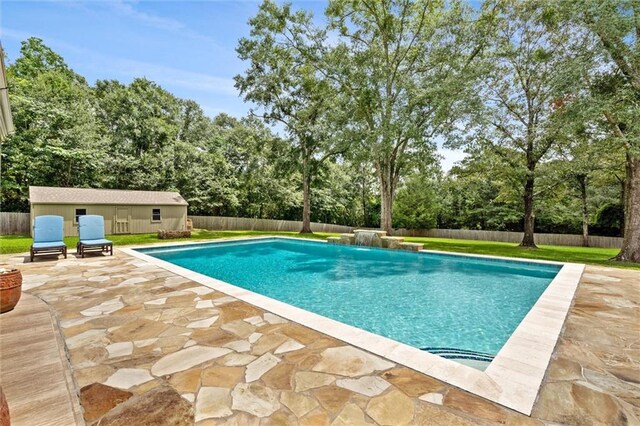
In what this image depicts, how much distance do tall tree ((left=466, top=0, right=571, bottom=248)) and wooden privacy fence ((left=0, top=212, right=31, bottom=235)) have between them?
80.2 ft

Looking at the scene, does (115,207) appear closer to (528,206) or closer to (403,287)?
(403,287)

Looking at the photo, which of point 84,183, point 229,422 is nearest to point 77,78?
point 84,183

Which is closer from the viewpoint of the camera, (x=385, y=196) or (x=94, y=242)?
(x=94, y=242)

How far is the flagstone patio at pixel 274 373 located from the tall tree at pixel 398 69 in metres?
11.5

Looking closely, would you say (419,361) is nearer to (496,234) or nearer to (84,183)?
(496,234)

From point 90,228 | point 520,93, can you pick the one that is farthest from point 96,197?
point 520,93

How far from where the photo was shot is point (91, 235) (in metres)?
8.94

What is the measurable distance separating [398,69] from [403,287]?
45.6ft

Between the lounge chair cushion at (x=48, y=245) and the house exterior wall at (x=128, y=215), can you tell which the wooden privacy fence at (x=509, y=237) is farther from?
the lounge chair cushion at (x=48, y=245)

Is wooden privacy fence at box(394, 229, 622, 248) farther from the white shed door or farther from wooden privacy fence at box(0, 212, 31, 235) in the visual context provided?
wooden privacy fence at box(0, 212, 31, 235)

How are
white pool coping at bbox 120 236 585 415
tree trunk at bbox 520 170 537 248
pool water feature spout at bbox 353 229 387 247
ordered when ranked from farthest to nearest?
tree trunk at bbox 520 170 537 248 < pool water feature spout at bbox 353 229 387 247 < white pool coping at bbox 120 236 585 415

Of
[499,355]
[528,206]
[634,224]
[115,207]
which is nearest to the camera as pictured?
[499,355]

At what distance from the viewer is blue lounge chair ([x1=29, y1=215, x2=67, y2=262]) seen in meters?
7.65

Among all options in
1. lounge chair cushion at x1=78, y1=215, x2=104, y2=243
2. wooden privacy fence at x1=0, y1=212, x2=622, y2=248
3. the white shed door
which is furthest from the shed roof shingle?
lounge chair cushion at x1=78, y1=215, x2=104, y2=243
